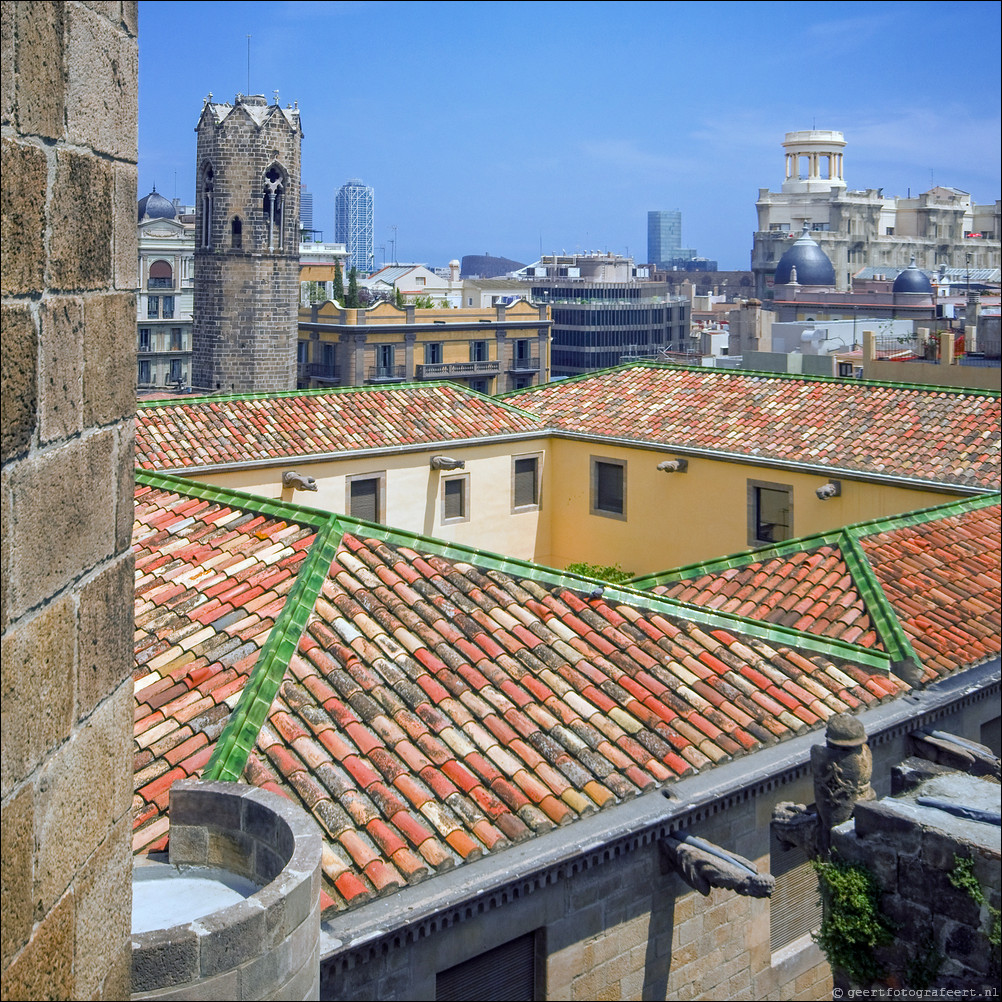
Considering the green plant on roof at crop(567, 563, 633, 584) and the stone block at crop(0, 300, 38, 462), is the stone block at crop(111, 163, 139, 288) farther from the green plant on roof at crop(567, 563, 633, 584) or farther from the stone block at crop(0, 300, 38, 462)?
the green plant on roof at crop(567, 563, 633, 584)

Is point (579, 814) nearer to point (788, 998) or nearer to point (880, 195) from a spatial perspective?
point (788, 998)

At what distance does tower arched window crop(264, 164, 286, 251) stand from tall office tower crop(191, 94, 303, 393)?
0.03 m

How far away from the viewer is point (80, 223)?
7.36 ft

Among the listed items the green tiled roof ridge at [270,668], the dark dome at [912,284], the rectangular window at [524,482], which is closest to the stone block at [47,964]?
the green tiled roof ridge at [270,668]

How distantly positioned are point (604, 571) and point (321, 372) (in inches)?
1827

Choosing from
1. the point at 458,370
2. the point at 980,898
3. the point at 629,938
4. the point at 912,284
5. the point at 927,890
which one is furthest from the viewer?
the point at 912,284

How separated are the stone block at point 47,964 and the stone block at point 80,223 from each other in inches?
43.8

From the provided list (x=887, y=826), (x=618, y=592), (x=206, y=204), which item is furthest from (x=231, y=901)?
(x=206, y=204)

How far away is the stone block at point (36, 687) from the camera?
2.02m

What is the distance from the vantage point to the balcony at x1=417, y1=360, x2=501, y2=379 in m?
68.9

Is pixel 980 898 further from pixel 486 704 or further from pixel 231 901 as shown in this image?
pixel 231 901

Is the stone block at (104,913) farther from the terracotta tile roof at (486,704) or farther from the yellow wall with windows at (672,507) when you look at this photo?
the yellow wall with windows at (672,507)

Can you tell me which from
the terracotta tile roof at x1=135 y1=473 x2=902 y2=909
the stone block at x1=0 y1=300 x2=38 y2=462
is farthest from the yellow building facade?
the stone block at x1=0 y1=300 x2=38 y2=462

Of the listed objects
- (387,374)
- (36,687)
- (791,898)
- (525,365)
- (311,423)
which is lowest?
(791,898)
